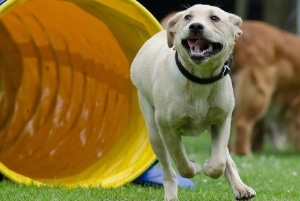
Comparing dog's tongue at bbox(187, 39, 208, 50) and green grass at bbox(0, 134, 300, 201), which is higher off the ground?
dog's tongue at bbox(187, 39, 208, 50)

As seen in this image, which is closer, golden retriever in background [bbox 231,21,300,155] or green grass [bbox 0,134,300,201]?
green grass [bbox 0,134,300,201]

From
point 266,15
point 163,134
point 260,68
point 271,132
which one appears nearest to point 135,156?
point 163,134

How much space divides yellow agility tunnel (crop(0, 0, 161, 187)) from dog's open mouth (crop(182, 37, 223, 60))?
1538mm

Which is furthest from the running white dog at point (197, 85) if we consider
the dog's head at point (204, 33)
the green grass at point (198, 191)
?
the green grass at point (198, 191)

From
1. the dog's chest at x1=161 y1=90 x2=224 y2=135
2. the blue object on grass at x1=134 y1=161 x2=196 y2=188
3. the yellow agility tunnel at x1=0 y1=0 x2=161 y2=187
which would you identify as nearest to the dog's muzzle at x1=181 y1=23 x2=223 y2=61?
the dog's chest at x1=161 y1=90 x2=224 y2=135

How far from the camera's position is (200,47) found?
15.8ft

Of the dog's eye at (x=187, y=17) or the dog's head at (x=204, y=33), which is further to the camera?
the dog's eye at (x=187, y=17)

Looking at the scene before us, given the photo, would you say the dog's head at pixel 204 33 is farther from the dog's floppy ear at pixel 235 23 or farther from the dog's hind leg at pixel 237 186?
the dog's hind leg at pixel 237 186

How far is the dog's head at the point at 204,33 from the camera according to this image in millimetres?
4712

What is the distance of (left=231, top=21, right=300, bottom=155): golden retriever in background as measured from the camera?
10.1m

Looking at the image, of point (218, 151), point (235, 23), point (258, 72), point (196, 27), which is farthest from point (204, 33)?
point (258, 72)

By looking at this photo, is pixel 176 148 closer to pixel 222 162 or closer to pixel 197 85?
pixel 222 162

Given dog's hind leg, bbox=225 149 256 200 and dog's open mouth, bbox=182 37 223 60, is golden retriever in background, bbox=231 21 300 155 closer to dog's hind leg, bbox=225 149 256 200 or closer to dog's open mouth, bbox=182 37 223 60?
dog's hind leg, bbox=225 149 256 200

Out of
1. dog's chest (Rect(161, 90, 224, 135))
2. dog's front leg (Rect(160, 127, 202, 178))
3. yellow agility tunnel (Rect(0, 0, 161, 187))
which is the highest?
dog's chest (Rect(161, 90, 224, 135))
